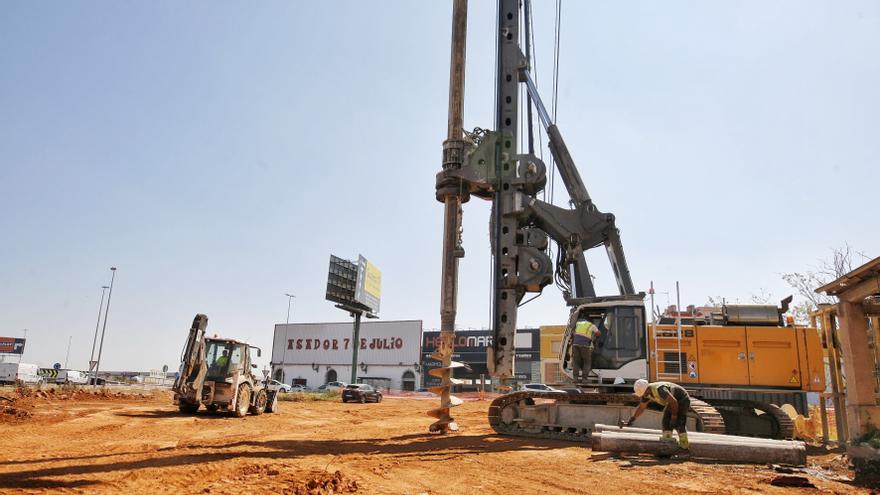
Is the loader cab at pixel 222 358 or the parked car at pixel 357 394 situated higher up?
the loader cab at pixel 222 358

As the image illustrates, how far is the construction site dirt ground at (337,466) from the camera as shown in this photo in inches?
303

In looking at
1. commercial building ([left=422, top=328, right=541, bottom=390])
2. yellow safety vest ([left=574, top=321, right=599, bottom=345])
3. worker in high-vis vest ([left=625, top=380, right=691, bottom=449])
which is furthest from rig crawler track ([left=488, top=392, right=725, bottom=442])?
commercial building ([left=422, top=328, right=541, bottom=390])

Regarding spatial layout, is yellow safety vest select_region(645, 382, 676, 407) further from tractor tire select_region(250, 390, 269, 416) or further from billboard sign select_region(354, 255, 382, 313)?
billboard sign select_region(354, 255, 382, 313)

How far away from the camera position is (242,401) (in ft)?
66.0

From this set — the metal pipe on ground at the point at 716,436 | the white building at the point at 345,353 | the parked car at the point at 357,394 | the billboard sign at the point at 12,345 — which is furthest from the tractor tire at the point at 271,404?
the billboard sign at the point at 12,345

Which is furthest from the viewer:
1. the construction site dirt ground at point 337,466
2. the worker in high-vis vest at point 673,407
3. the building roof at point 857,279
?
the building roof at point 857,279

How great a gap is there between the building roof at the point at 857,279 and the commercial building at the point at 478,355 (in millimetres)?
54541

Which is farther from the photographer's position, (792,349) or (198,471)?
(792,349)

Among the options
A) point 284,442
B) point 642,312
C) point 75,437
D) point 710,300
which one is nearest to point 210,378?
point 75,437

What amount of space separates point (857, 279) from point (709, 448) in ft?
18.2

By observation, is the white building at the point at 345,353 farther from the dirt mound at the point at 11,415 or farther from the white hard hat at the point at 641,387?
the white hard hat at the point at 641,387

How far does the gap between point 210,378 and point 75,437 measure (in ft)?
21.1

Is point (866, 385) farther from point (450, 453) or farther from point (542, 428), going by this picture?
point (450, 453)

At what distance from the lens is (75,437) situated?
12.8m
